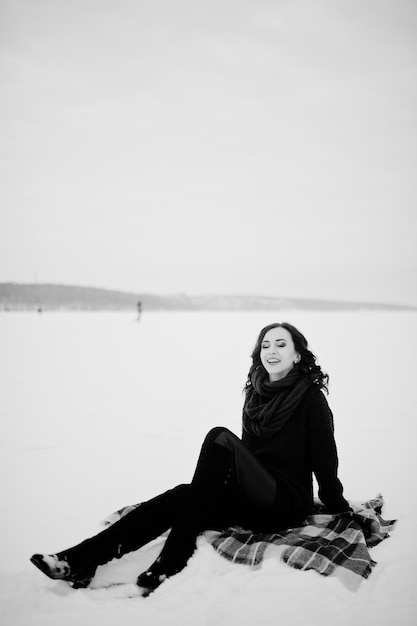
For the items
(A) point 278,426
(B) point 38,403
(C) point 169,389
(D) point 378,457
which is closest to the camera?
(A) point 278,426

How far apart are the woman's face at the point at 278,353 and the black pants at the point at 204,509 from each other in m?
0.57

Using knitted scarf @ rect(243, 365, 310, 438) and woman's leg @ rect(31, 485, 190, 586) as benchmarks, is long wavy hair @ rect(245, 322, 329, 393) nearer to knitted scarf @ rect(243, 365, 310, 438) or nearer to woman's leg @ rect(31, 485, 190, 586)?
knitted scarf @ rect(243, 365, 310, 438)

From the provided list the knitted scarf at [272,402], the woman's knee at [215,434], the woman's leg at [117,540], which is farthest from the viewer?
the knitted scarf at [272,402]

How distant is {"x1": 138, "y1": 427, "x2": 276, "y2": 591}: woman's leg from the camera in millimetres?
2369

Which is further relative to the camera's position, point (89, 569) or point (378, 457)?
point (378, 457)

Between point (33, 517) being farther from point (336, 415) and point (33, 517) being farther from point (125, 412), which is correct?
point (336, 415)

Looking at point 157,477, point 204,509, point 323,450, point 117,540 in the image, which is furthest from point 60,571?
point 157,477

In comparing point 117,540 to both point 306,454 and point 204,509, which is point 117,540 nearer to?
point 204,509

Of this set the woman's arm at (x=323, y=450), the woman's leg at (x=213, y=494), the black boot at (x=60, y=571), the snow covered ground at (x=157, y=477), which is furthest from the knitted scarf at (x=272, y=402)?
the black boot at (x=60, y=571)

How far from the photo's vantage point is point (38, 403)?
7.34 meters

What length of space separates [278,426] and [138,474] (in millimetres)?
2084

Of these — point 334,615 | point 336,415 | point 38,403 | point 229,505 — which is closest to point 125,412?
point 38,403

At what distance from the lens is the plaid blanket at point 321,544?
242 centimetres

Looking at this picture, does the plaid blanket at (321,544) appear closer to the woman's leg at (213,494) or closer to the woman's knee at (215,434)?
the woman's leg at (213,494)
